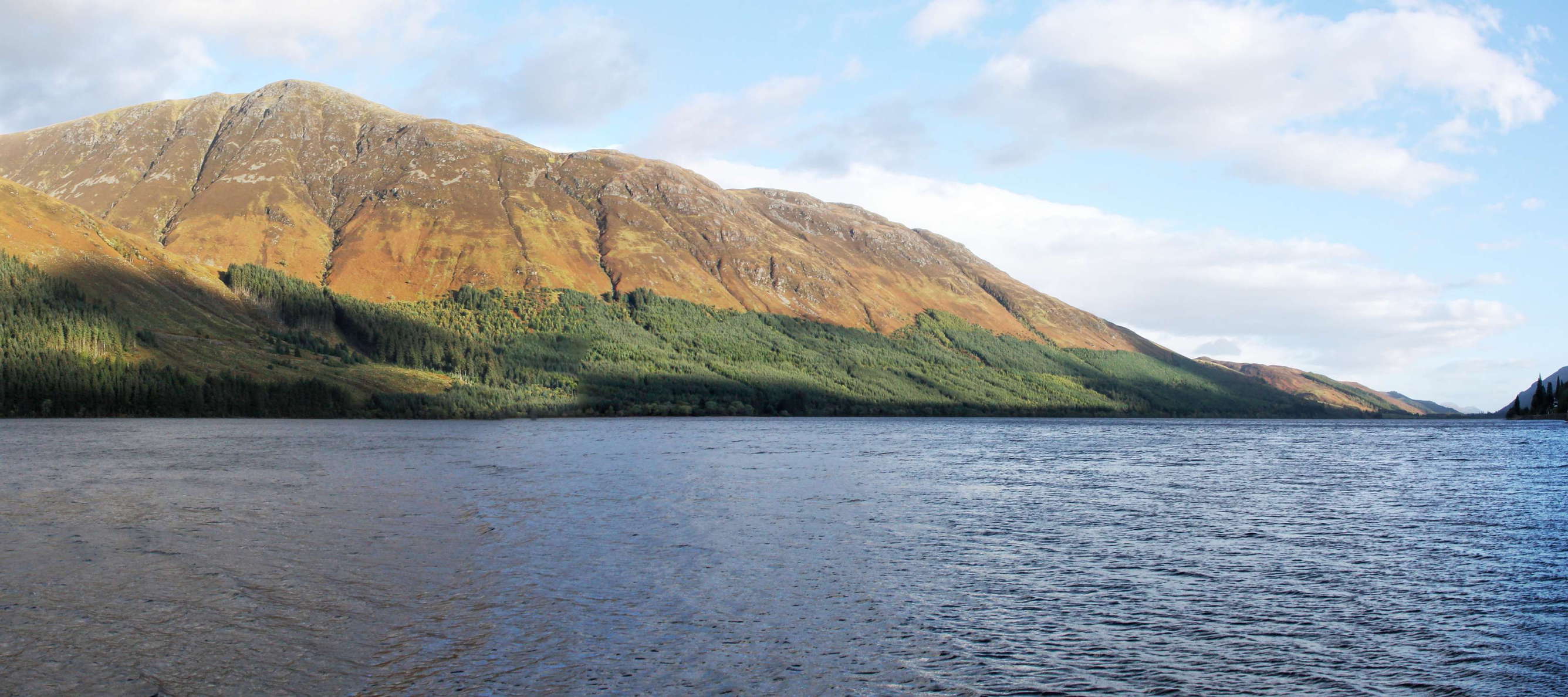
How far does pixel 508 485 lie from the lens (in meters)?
66.1

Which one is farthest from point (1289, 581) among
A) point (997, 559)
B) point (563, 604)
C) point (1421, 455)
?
point (1421, 455)

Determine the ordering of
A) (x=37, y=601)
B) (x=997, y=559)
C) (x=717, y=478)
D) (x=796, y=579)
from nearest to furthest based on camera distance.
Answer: (x=37, y=601) → (x=796, y=579) → (x=997, y=559) → (x=717, y=478)

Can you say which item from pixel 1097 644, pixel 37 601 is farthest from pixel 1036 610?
pixel 37 601

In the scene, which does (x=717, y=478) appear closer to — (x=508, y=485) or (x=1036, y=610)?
(x=508, y=485)

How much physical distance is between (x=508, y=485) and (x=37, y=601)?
1449 inches

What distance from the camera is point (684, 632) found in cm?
2739

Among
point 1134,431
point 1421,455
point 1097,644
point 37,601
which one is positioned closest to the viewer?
point 1097,644

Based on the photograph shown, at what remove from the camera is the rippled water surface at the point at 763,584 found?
23.9m

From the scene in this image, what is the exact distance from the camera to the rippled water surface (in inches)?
942

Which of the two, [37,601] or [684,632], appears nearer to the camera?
[684,632]

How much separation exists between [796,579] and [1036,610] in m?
8.54

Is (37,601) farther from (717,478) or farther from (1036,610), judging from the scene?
(717,478)

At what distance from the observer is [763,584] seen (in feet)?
112

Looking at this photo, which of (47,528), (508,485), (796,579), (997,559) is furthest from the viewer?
(508,485)
